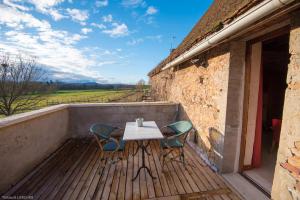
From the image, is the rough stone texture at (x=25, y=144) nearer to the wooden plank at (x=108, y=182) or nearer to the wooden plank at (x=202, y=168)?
the wooden plank at (x=108, y=182)

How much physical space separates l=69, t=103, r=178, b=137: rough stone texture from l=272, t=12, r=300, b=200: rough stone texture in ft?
11.8

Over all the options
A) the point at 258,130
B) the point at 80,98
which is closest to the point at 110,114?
the point at 258,130

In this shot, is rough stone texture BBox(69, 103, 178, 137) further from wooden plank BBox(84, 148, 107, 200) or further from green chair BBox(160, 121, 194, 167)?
wooden plank BBox(84, 148, 107, 200)

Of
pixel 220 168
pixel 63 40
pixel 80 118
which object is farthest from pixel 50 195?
pixel 63 40

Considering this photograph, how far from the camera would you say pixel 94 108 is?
473cm

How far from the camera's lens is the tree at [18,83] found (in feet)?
28.7

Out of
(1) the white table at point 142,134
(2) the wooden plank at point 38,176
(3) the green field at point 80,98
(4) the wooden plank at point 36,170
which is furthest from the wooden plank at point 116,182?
(3) the green field at point 80,98

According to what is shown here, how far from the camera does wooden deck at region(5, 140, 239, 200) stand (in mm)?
2350

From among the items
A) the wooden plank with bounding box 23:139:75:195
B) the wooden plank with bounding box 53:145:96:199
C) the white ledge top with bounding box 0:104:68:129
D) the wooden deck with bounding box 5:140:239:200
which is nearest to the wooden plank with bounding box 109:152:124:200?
the wooden deck with bounding box 5:140:239:200

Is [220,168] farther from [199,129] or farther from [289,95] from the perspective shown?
[289,95]

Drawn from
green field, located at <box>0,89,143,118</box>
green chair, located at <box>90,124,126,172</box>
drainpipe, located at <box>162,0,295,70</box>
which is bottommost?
green field, located at <box>0,89,143,118</box>

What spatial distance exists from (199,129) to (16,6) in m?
6.15

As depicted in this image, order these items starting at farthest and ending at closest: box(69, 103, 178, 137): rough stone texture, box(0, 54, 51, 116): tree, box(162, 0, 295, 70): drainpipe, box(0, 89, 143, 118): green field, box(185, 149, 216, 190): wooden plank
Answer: box(0, 89, 143, 118): green field < box(0, 54, 51, 116): tree < box(69, 103, 178, 137): rough stone texture < box(185, 149, 216, 190): wooden plank < box(162, 0, 295, 70): drainpipe

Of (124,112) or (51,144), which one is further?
(124,112)
